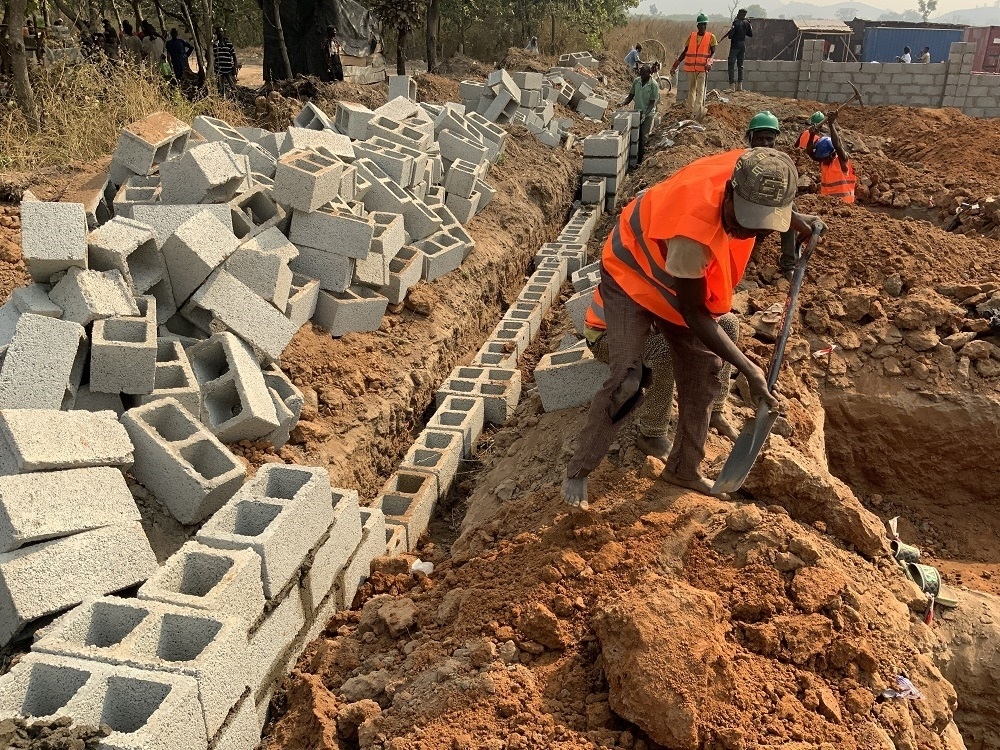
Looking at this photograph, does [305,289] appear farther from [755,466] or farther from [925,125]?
[925,125]

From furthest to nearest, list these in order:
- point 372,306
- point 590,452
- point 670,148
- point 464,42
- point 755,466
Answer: point 464,42 < point 670,148 < point 372,306 < point 755,466 < point 590,452

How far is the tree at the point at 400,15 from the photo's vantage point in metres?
15.4

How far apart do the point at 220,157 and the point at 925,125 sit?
12262 millimetres

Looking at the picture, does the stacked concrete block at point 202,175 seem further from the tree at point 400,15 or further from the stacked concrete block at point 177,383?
the tree at point 400,15

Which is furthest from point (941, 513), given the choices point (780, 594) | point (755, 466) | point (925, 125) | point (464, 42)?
point (464, 42)

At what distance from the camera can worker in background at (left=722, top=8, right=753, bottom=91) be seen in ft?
48.7

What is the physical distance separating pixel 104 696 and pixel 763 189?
299 cm

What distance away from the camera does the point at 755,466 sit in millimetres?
3816

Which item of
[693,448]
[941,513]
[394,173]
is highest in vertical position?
[394,173]

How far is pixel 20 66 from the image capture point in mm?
7770

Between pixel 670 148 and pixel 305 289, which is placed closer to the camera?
pixel 305 289

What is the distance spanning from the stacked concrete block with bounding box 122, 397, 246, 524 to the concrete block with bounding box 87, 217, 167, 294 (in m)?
1.10

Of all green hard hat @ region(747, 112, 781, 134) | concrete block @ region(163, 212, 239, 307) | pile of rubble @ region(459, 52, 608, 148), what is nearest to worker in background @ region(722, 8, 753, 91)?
pile of rubble @ region(459, 52, 608, 148)

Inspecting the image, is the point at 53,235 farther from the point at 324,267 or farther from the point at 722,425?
the point at 722,425
